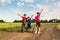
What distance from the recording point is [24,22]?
2344cm

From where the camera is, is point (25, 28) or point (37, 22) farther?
point (25, 28)

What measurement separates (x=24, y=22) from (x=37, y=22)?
77.1 inches

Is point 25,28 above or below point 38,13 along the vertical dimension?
below

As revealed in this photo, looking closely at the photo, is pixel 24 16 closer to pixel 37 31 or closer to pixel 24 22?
pixel 24 22

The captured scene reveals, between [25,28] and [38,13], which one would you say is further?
[25,28]

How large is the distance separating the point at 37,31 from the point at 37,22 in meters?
0.87

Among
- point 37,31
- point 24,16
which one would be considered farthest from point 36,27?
point 24,16

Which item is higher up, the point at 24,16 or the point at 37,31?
the point at 24,16

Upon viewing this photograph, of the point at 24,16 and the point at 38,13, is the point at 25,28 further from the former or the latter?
the point at 38,13

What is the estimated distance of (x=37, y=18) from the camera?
21688mm

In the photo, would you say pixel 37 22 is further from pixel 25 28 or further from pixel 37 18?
pixel 25 28

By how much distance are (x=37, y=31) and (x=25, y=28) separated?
2823mm

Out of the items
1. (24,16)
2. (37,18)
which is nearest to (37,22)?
(37,18)

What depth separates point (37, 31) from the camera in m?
22.1
